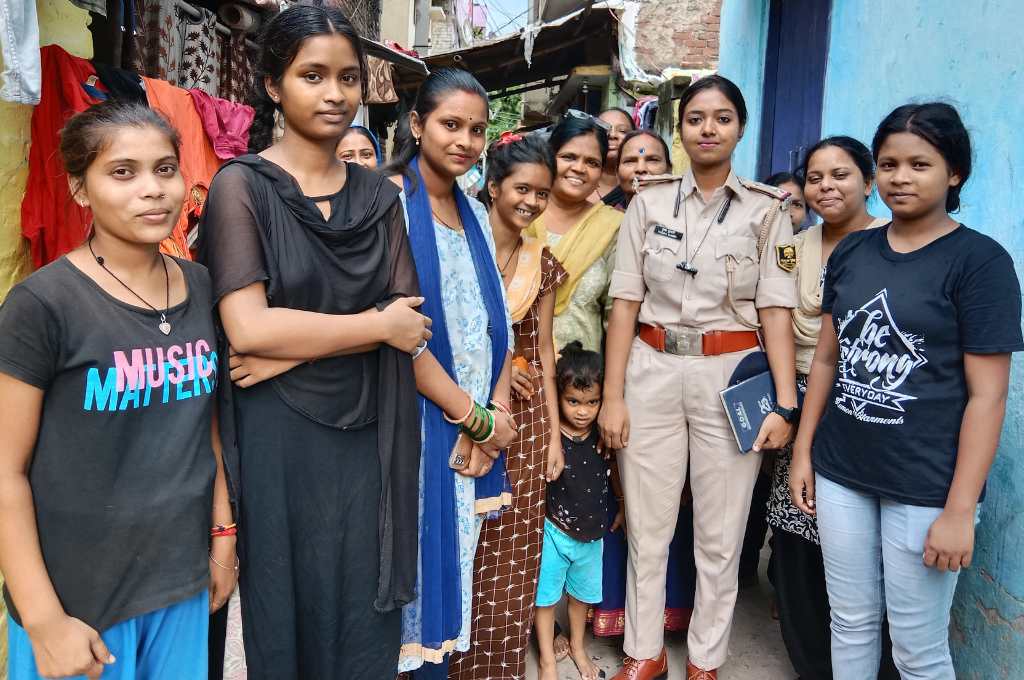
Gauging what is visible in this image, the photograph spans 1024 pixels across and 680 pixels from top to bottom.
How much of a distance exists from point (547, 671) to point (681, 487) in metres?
0.87

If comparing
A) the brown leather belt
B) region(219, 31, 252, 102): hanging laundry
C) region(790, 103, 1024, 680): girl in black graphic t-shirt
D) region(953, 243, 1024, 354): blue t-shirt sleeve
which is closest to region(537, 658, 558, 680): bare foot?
region(790, 103, 1024, 680): girl in black graphic t-shirt

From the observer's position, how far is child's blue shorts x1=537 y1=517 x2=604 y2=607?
252cm

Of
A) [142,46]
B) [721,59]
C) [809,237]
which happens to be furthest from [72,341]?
[721,59]

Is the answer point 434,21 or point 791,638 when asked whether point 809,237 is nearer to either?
point 791,638

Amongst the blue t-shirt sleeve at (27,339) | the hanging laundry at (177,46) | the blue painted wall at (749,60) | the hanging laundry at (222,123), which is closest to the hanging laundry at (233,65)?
the hanging laundry at (177,46)

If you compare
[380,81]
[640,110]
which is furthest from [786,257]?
[380,81]

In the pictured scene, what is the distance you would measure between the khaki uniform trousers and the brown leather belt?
2cm

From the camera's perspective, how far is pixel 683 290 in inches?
92.4

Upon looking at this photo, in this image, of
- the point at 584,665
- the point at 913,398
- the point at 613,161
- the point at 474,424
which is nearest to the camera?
the point at 913,398

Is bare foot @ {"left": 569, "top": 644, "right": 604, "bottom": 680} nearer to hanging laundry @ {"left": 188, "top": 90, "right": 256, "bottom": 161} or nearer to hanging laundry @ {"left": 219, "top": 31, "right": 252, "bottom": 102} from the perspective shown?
hanging laundry @ {"left": 188, "top": 90, "right": 256, "bottom": 161}

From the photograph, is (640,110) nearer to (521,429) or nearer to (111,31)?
(111,31)

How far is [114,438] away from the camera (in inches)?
49.4

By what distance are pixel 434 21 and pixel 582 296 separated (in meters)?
20.7

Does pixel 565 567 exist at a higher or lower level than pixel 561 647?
higher
